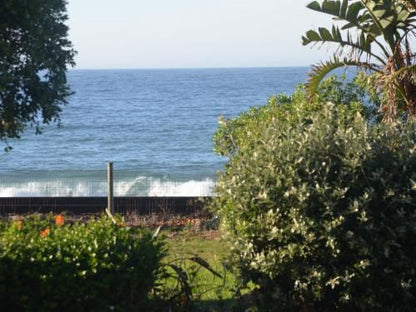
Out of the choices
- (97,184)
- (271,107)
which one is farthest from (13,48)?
(97,184)

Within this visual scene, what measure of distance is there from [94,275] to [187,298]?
1.37m

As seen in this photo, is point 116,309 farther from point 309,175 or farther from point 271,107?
point 271,107

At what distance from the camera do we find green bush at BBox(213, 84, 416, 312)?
6477 millimetres

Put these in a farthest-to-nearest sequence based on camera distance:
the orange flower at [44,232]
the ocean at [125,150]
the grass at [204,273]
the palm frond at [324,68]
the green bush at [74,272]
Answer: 1. the ocean at [125,150]
2. the palm frond at [324,68]
3. the grass at [204,273]
4. the orange flower at [44,232]
5. the green bush at [74,272]

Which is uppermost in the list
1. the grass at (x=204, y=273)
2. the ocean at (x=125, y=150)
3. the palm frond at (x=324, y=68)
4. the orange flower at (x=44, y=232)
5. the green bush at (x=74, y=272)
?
the palm frond at (x=324, y=68)

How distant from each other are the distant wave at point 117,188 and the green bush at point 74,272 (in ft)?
49.3

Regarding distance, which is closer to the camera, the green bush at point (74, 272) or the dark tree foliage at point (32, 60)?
the green bush at point (74, 272)

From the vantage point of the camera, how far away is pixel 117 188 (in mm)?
23328

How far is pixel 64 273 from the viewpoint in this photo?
19.2 ft

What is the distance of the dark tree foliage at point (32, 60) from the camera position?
924 centimetres

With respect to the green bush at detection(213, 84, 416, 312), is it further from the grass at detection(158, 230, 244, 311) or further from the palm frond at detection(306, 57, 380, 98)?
the palm frond at detection(306, 57, 380, 98)

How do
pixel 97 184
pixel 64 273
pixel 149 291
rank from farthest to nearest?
pixel 97 184
pixel 149 291
pixel 64 273

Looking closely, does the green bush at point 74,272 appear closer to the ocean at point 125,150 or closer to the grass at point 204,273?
the grass at point 204,273

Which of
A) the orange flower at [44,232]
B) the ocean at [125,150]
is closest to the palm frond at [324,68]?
the orange flower at [44,232]
